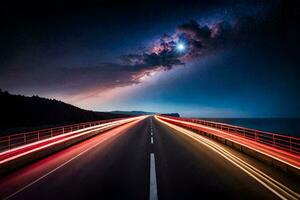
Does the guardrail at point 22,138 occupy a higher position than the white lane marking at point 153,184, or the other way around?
the guardrail at point 22,138

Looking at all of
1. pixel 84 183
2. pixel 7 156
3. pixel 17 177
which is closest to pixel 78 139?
pixel 7 156

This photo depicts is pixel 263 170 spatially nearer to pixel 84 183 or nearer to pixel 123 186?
pixel 123 186

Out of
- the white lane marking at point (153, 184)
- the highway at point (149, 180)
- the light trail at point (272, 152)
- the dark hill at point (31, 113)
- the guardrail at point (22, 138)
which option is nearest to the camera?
the white lane marking at point (153, 184)

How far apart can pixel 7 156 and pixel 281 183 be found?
9655 millimetres

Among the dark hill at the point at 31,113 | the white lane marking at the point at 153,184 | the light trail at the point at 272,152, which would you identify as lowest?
the white lane marking at the point at 153,184

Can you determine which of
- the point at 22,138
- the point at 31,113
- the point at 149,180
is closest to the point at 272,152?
the point at 149,180

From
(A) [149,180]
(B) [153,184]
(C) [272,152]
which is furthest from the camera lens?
(C) [272,152]

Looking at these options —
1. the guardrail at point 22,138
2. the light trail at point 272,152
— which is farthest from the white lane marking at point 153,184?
the guardrail at point 22,138

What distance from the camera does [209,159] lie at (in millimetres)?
10914

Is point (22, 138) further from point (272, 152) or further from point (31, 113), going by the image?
point (31, 113)

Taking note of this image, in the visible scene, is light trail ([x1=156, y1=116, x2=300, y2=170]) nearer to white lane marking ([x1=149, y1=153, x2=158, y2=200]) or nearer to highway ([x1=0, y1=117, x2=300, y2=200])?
highway ([x1=0, y1=117, x2=300, y2=200])

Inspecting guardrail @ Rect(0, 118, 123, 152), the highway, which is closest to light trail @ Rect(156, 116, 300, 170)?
the highway

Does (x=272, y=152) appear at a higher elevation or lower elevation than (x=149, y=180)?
higher

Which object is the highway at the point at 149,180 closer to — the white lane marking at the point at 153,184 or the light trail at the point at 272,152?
the white lane marking at the point at 153,184
